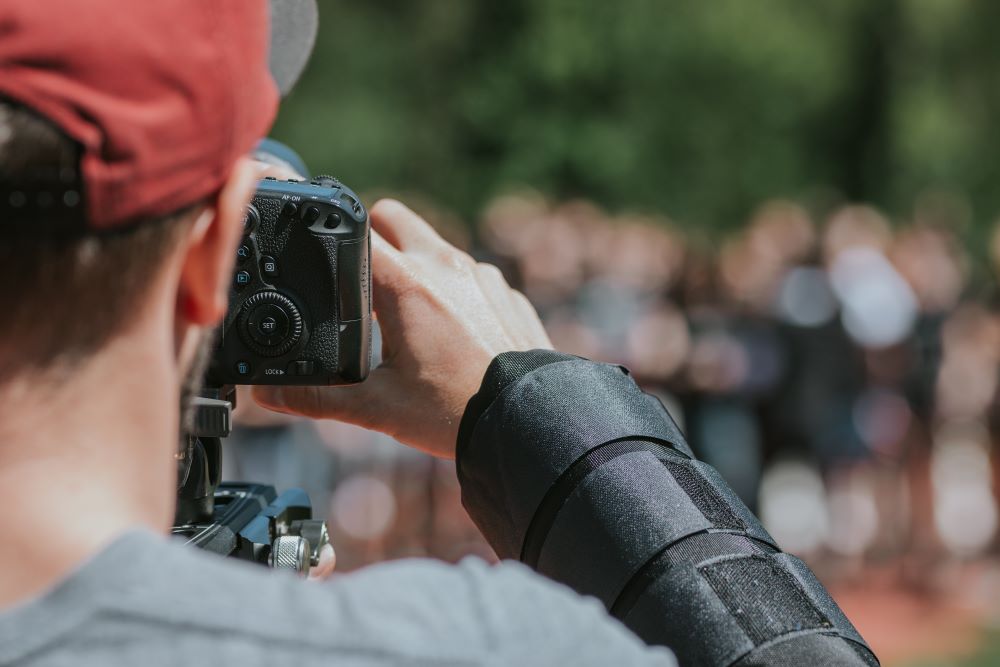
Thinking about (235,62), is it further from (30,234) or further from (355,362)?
(355,362)

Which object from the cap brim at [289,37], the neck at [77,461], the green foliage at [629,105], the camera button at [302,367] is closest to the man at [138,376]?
the neck at [77,461]

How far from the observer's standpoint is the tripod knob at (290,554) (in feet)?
5.04

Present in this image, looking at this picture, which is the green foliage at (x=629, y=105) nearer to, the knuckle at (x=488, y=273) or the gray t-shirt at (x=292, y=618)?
the knuckle at (x=488, y=273)

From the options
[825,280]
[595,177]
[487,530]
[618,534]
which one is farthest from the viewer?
[595,177]

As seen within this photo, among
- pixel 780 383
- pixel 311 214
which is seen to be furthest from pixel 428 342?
pixel 780 383

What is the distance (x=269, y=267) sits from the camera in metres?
1.57

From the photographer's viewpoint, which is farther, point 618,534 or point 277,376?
point 277,376

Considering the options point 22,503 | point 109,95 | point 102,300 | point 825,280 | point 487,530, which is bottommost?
point 825,280

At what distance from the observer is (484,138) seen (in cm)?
2045

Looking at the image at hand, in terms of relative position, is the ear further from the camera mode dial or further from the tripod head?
the camera mode dial

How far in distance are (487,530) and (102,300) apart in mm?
651

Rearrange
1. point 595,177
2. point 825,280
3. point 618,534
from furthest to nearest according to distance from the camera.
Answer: point 595,177, point 825,280, point 618,534

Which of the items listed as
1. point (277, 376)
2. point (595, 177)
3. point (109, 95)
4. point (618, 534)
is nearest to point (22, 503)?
point (109, 95)

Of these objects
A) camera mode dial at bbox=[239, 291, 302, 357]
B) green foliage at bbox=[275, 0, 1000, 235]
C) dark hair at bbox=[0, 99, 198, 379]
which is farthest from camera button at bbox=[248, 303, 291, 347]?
green foliage at bbox=[275, 0, 1000, 235]
